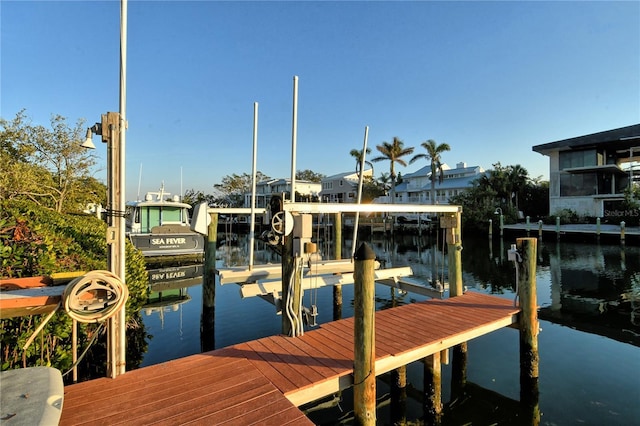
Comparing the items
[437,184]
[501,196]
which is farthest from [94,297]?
[437,184]

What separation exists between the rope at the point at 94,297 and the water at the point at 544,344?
3732mm

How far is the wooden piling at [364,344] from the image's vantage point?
13.5 feet

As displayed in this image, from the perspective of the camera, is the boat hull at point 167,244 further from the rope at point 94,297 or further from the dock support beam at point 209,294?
the rope at point 94,297

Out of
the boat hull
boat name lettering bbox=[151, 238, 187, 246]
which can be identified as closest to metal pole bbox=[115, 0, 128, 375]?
the boat hull

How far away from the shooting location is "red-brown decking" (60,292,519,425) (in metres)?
3.30

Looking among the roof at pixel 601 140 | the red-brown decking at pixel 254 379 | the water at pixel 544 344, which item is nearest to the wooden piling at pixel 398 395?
the water at pixel 544 344

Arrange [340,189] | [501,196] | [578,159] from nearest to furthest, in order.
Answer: [578,159] < [501,196] < [340,189]

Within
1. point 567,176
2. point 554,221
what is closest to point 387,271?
point 554,221

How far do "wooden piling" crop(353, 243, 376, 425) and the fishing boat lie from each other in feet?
49.3

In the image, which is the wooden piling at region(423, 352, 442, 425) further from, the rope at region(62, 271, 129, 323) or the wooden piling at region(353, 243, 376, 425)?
the rope at region(62, 271, 129, 323)

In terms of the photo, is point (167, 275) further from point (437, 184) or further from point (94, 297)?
point (437, 184)

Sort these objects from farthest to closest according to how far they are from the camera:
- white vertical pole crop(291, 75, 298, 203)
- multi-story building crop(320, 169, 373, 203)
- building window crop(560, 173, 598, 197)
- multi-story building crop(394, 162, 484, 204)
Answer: multi-story building crop(320, 169, 373, 203) → multi-story building crop(394, 162, 484, 204) → building window crop(560, 173, 598, 197) → white vertical pole crop(291, 75, 298, 203)

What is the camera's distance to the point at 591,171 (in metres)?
37.6

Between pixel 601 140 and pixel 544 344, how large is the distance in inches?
1470
